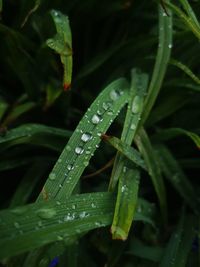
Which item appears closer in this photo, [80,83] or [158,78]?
[158,78]

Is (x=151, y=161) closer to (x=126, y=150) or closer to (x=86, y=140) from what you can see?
(x=126, y=150)

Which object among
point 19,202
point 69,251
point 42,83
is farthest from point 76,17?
point 69,251

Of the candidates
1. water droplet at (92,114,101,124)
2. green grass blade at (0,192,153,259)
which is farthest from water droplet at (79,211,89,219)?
water droplet at (92,114,101,124)

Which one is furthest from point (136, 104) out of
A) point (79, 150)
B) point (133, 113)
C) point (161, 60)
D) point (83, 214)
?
point (83, 214)

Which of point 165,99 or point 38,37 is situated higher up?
point 38,37

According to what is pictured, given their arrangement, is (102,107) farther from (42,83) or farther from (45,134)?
(42,83)

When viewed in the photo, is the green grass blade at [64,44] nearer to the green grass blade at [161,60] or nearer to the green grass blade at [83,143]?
the green grass blade at [83,143]
